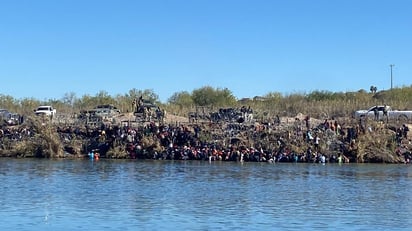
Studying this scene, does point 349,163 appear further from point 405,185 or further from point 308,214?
point 308,214

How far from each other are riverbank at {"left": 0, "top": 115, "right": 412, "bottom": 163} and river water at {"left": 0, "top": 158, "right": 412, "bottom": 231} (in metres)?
6.67

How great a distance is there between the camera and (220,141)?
6550 cm

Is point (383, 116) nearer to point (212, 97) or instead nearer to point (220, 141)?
point (220, 141)

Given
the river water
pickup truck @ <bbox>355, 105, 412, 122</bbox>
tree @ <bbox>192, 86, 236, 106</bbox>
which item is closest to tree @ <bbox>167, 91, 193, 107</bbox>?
tree @ <bbox>192, 86, 236, 106</bbox>

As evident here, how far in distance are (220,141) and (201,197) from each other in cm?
2973

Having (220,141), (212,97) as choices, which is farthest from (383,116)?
(212,97)

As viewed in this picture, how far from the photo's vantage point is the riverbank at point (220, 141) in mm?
63531

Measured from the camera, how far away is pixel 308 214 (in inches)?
1190

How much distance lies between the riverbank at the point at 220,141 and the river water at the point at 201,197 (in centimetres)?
667

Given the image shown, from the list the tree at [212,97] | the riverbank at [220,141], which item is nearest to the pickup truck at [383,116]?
the riverbank at [220,141]

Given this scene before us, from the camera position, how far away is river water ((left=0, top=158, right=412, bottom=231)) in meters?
27.7

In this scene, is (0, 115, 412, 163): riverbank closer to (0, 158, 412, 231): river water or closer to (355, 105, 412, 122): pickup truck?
(355, 105, 412, 122): pickup truck

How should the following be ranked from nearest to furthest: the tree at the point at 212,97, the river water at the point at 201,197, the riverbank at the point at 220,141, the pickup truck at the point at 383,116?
1. the river water at the point at 201,197
2. the riverbank at the point at 220,141
3. the pickup truck at the point at 383,116
4. the tree at the point at 212,97

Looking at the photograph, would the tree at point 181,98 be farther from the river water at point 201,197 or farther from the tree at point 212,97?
the river water at point 201,197
